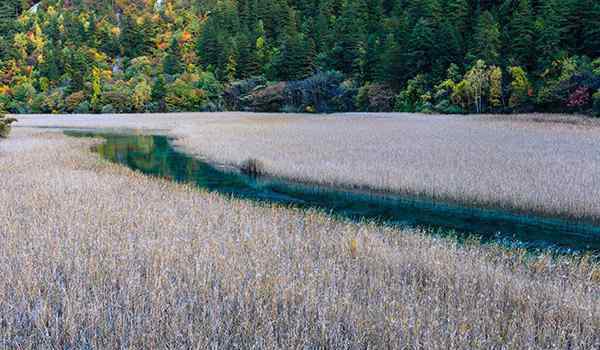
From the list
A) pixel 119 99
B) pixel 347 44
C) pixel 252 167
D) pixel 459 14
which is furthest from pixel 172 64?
pixel 252 167

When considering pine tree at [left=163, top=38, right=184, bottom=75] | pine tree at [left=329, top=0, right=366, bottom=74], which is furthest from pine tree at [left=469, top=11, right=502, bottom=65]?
pine tree at [left=163, top=38, right=184, bottom=75]

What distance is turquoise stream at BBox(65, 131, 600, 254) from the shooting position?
35.8 ft

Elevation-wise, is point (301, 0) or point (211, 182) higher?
point (301, 0)

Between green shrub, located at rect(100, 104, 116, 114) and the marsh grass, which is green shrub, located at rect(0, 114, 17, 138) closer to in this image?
the marsh grass

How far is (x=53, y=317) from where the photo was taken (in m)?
4.95

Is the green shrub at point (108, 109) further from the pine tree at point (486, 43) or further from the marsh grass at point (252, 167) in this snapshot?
the marsh grass at point (252, 167)

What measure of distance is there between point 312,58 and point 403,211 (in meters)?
60.8

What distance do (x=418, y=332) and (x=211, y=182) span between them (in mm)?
14119

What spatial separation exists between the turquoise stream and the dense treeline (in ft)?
90.5

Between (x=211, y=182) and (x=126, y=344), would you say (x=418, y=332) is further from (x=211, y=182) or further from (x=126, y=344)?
(x=211, y=182)

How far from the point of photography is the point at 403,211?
538 inches

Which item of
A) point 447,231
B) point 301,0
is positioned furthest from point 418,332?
point 301,0

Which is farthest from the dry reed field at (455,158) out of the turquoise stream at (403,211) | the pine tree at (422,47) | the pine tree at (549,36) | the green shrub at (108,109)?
the green shrub at (108,109)

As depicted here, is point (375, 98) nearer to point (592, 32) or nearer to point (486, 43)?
point (486, 43)
